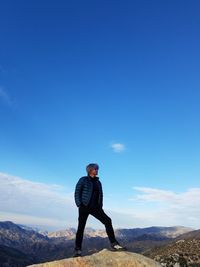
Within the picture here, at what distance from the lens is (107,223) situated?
725 inches

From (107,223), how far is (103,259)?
161 centimetres

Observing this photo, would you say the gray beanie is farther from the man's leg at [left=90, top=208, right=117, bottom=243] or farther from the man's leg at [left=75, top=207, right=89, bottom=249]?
the man's leg at [left=90, top=208, right=117, bottom=243]

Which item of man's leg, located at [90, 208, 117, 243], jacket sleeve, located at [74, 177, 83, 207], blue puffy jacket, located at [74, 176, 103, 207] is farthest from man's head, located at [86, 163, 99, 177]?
man's leg, located at [90, 208, 117, 243]

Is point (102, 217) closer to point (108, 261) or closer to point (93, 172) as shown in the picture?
point (108, 261)

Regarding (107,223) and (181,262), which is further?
(181,262)

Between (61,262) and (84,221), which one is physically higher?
(84,221)

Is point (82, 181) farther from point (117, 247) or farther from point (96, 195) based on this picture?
point (117, 247)

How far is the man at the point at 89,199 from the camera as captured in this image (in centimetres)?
1769

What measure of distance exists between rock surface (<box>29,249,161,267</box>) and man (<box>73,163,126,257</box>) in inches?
25.0

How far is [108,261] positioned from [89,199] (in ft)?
9.78

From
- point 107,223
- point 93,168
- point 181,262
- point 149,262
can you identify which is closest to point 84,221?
point 107,223

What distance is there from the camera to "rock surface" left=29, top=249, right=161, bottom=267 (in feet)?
57.8

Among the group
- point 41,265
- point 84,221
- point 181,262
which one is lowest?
point 41,265

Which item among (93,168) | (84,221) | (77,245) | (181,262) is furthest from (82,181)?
(181,262)
